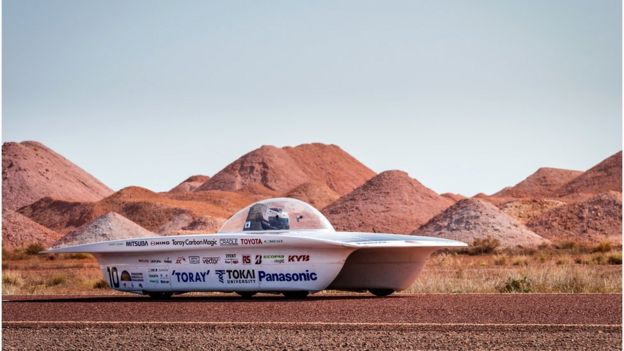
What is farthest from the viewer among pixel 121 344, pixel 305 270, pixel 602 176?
pixel 602 176

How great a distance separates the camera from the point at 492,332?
11.6m

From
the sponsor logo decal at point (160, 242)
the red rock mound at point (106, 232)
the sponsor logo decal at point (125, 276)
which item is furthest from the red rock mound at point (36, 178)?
the sponsor logo decal at point (160, 242)

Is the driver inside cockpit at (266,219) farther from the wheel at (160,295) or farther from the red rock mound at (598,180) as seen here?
the red rock mound at (598,180)

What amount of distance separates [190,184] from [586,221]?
81279mm

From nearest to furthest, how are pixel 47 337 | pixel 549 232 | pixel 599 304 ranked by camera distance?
pixel 47 337
pixel 599 304
pixel 549 232

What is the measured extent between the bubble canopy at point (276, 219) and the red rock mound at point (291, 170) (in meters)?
104

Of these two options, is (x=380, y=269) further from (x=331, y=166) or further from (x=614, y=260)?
(x=331, y=166)

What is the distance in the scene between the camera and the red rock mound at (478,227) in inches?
2530

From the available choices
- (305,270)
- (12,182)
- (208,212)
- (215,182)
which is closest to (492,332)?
(305,270)

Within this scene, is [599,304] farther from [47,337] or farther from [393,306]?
[47,337]

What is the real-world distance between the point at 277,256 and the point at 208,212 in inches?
3192

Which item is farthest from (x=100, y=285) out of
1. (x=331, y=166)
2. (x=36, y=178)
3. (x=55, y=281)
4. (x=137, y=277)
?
(x=331, y=166)

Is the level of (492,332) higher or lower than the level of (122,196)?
lower

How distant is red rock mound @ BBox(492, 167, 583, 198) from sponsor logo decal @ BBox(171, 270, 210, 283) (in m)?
97.9
